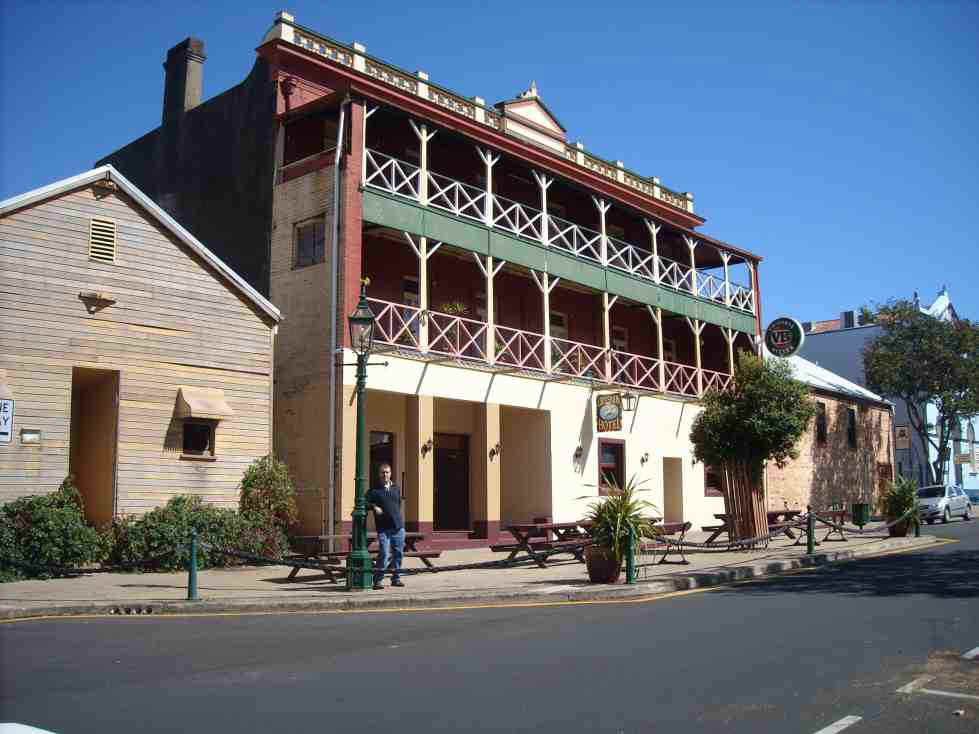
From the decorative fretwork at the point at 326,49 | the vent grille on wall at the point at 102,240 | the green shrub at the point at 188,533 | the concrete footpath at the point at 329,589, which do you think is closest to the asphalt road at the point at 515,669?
the concrete footpath at the point at 329,589

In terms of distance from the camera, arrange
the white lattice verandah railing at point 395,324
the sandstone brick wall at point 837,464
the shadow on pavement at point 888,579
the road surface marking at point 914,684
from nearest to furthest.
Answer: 1. the road surface marking at point 914,684
2. the shadow on pavement at point 888,579
3. the white lattice verandah railing at point 395,324
4. the sandstone brick wall at point 837,464

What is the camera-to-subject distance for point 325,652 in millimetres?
8500

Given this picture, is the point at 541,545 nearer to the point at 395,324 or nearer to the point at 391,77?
the point at 395,324

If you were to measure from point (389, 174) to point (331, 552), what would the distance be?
10.7m

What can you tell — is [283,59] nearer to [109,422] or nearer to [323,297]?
[323,297]

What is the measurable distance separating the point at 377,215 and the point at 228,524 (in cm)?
741

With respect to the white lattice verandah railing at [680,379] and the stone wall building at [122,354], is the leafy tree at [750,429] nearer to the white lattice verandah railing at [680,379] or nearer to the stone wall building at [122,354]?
the white lattice verandah railing at [680,379]

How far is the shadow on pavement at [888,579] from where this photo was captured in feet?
42.2

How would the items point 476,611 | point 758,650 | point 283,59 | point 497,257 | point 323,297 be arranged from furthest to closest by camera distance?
point 497,257 → point 283,59 → point 323,297 → point 476,611 → point 758,650

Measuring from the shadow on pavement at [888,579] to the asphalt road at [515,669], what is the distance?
3.58 ft

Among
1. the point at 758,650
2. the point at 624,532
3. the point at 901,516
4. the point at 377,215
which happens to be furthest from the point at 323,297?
the point at 901,516

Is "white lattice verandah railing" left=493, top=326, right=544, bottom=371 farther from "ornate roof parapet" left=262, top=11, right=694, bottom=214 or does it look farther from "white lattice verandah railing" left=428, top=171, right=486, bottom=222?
"ornate roof parapet" left=262, top=11, right=694, bottom=214

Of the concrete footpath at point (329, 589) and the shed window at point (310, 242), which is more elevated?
the shed window at point (310, 242)

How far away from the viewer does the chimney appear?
2611cm
